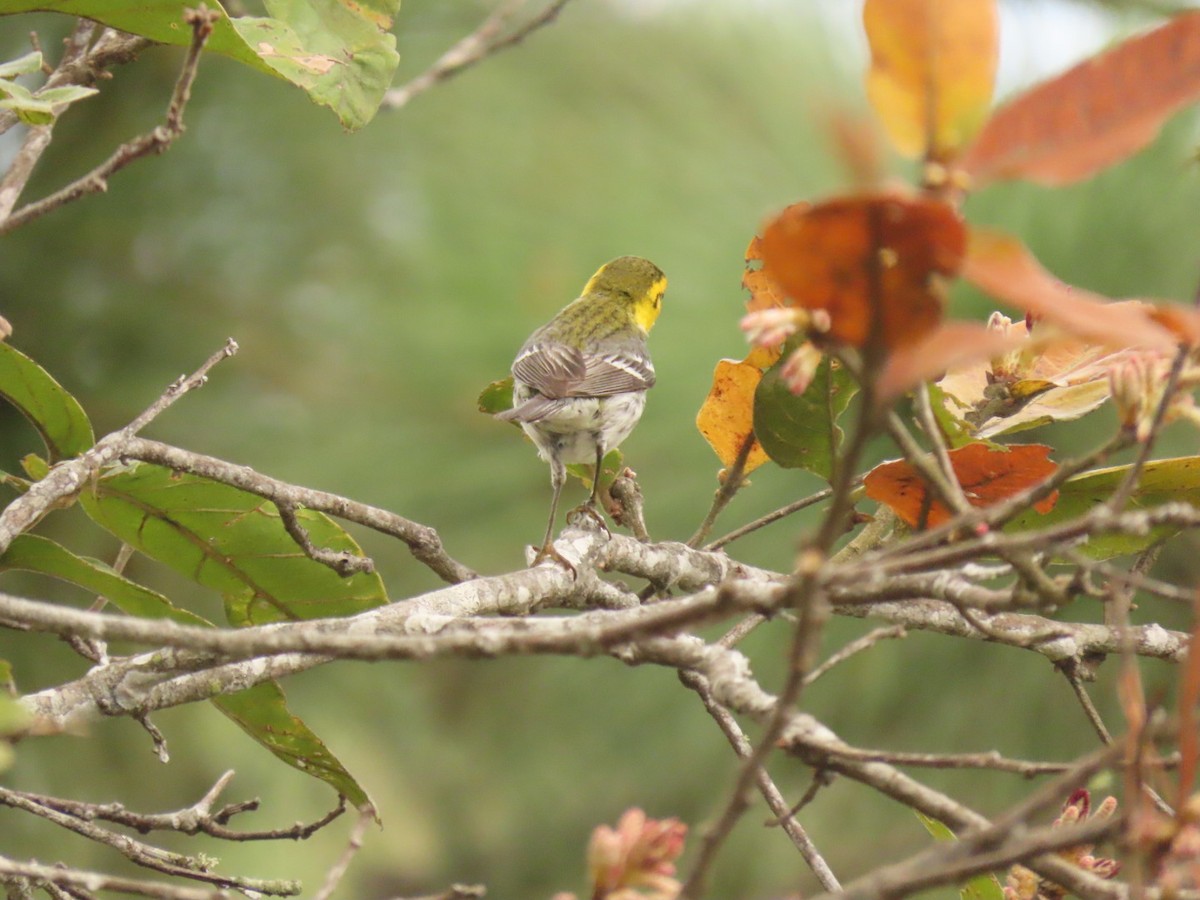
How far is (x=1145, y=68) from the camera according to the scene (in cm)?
39

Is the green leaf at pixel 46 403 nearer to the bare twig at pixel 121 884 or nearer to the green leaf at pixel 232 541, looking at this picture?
the green leaf at pixel 232 541

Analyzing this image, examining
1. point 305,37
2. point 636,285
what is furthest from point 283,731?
point 636,285

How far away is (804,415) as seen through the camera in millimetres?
1064

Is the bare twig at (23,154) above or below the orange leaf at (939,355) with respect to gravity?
above

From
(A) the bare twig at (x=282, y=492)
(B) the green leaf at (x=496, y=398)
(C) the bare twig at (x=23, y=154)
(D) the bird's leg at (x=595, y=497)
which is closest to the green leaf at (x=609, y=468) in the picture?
(D) the bird's leg at (x=595, y=497)

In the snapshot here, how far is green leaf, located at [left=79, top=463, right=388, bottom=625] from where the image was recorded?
108 centimetres

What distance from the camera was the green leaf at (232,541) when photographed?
108 cm

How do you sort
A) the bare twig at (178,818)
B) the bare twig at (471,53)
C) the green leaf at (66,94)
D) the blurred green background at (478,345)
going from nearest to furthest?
1. the green leaf at (66,94)
2. the bare twig at (178,818)
3. the bare twig at (471,53)
4. the blurred green background at (478,345)

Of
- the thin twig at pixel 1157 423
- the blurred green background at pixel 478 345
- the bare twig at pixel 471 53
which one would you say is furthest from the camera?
the blurred green background at pixel 478 345

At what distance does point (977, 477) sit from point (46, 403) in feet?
2.46

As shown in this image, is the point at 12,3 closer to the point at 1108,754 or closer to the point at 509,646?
the point at 509,646

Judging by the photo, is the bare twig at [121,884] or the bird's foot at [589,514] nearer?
the bare twig at [121,884]

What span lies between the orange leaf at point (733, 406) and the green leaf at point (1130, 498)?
0.93 ft

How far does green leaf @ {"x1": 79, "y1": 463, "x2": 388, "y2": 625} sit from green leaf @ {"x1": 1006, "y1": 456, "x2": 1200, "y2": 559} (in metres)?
0.59
